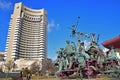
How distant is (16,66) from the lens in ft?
412

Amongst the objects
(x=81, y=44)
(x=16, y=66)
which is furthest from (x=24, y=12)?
(x=81, y=44)

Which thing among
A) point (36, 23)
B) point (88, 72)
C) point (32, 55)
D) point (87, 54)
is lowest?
point (88, 72)

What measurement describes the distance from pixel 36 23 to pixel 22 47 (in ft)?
77.5

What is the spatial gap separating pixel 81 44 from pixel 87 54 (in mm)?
2802

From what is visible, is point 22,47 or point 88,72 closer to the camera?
point 88,72

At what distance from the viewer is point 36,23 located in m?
165

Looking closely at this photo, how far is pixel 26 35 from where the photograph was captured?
517 feet

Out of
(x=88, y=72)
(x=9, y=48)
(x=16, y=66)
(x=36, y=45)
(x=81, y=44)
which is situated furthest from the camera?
(x=36, y=45)

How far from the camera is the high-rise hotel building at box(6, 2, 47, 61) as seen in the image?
147 meters

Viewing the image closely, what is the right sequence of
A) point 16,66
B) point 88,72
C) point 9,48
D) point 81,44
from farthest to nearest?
point 9,48, point 16,66, point 81,44, point 88,72

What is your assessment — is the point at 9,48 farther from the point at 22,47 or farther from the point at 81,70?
the point at 81,70

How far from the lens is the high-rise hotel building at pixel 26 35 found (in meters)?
147

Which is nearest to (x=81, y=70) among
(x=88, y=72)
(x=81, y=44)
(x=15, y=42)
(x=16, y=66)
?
(x=88, y=72)

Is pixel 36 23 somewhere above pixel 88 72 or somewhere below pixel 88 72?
above
